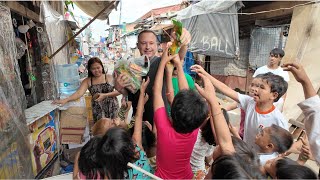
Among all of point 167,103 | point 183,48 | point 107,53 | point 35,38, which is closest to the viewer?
point 183,48

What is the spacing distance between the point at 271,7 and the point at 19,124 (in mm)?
5653

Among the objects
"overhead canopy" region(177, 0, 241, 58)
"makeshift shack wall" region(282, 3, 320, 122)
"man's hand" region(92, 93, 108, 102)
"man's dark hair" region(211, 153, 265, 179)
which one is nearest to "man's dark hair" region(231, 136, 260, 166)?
"man's dark hair" region(211, 153, 265, 179)

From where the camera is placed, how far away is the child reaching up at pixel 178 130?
1.33 meters

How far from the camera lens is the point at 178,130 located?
1396 mm

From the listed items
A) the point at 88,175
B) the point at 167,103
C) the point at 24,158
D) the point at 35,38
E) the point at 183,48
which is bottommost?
the point at 24,158

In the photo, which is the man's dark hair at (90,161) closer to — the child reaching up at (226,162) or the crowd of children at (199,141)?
the crowd of children at (199,141)

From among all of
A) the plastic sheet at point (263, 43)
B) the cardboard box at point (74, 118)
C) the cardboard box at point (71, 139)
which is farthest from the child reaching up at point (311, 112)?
the plastic sheet at point (263, 43)

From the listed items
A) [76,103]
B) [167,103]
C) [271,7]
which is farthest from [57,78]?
[271,7]

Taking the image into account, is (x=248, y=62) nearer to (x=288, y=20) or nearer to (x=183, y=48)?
(x=288, y=20)

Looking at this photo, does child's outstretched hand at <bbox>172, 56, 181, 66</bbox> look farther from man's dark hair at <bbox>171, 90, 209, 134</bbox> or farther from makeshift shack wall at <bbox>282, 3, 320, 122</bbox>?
makeshift shack wall at <bbox>282, 3, 320, 122</bbox>

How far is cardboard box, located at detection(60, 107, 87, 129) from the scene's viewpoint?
3547 millimetres

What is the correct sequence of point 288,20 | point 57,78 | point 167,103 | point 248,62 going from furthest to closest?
point 248,62 < point 288,20 < point 57,78 < point 167,103

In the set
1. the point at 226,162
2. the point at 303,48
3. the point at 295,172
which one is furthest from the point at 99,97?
the point at 303,48

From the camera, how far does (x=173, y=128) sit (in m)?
1.42
